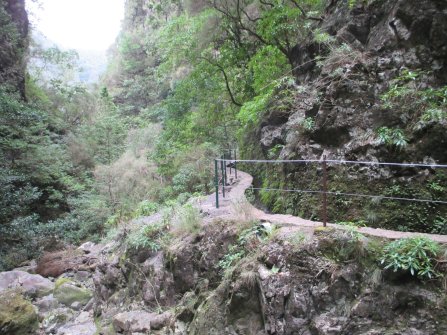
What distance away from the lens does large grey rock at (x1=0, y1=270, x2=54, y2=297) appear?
34.8ft

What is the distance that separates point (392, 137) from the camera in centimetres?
591

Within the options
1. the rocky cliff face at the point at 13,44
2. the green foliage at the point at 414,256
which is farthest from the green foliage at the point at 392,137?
the rocky cliff face at the point at 13,44

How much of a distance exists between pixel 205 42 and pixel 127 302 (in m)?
8.96

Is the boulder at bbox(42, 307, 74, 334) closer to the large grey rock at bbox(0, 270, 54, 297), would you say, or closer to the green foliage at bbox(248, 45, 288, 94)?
the large grey rock at bbox(0, 270, 54, 297)

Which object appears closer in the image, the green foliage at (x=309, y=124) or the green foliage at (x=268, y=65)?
the green foliage at (x=309, y=124)

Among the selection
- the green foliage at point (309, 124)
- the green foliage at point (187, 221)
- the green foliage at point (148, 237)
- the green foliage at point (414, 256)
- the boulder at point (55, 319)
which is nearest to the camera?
the green foliage at point (414, 256)

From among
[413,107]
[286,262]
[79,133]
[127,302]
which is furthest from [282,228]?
[79,133]

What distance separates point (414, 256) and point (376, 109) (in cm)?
355

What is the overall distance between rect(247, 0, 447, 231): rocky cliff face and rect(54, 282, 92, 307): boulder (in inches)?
248

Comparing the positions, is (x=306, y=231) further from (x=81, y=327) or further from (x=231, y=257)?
(x=81, y=327)

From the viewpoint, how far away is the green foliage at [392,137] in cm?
575

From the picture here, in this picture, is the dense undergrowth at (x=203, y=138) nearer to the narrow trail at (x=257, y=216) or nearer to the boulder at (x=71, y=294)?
the narrow trail at (x=257, y=216)

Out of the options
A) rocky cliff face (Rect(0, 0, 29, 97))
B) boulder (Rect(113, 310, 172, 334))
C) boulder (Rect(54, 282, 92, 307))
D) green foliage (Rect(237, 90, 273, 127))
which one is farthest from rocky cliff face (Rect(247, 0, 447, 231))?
rocky cliff face (Rect(0, 0, 29, 97))

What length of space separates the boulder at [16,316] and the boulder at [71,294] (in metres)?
1.99
